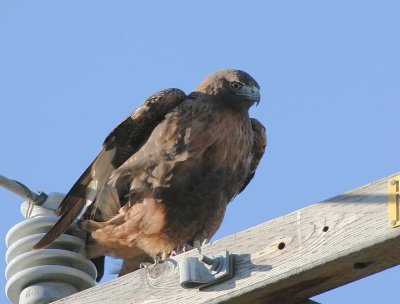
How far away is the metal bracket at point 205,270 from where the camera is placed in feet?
14.0

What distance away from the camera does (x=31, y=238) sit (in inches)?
219

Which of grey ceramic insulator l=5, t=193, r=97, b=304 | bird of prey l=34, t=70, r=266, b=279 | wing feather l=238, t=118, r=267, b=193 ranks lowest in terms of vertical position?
grey ceramic insulator l=5, t=193, r=97, b=304

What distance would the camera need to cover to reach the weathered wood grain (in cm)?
396

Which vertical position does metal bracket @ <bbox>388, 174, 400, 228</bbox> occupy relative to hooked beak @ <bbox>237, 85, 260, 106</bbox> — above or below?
below

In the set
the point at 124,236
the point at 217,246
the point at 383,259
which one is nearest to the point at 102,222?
the point at 124,236

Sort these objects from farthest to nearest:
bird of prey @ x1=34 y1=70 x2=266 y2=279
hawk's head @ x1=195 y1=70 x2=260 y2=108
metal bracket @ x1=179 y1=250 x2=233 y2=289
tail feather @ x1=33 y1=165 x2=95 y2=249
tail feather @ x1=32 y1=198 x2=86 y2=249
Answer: hawk's head @ x1=195 y1=70 x2=260 y2=108
bird of prey @ x1=34 y1=70 x2=266 y2=279
tail feather @ x1=33 y1=165 x2=95 y2=249
tail feather @ x1=32 y1=198 x2=86 y2=249
metal bracket @ x1=179 y1=250 x2=233 y2=289

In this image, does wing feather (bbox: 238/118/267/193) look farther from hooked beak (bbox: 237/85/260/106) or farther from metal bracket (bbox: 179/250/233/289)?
metal bracket (bbox: 179/250/233/289)

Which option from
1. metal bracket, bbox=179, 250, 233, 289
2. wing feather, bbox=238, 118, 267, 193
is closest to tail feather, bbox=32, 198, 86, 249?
metal bracket, bbox=179, 250, 233, 289

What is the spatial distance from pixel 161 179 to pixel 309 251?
11.0 ft

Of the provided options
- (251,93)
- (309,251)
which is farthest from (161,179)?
(309,251)

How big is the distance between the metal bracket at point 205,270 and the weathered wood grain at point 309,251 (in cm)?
3

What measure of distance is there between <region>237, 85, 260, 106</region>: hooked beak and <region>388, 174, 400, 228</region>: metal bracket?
4374mm

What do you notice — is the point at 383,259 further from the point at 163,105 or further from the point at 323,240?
the point at 163,105

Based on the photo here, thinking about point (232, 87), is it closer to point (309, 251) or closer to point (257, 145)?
point (257, 145)
